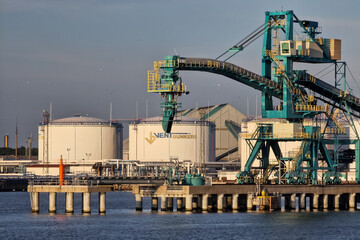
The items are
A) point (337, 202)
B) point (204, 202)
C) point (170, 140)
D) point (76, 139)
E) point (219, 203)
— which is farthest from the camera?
point (76, 139)

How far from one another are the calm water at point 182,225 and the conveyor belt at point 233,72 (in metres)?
15.8

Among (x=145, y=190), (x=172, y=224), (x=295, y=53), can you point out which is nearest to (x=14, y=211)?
(x=145, y=190)

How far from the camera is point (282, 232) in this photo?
8006 cm

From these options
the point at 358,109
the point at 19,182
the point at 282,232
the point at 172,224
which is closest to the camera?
Result: the point at 282,232

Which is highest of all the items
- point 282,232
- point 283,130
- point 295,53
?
point 295,53

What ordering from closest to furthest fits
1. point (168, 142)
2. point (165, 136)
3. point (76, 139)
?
1. point (168, 142)
2. point (165, 136)
3. point (76, 139)

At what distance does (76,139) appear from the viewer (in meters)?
195

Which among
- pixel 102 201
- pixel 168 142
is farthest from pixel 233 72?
pixel 168 142

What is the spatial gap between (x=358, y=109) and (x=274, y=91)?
41.0 ft

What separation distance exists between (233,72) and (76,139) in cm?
9359

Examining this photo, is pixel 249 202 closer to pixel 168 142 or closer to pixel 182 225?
pixel 182 225

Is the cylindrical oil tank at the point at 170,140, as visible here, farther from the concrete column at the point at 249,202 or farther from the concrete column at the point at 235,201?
the concrete column at the point at 235,201

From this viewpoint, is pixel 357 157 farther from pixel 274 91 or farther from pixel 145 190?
pixel 145 190

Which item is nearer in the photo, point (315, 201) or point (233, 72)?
point (315, 201)
